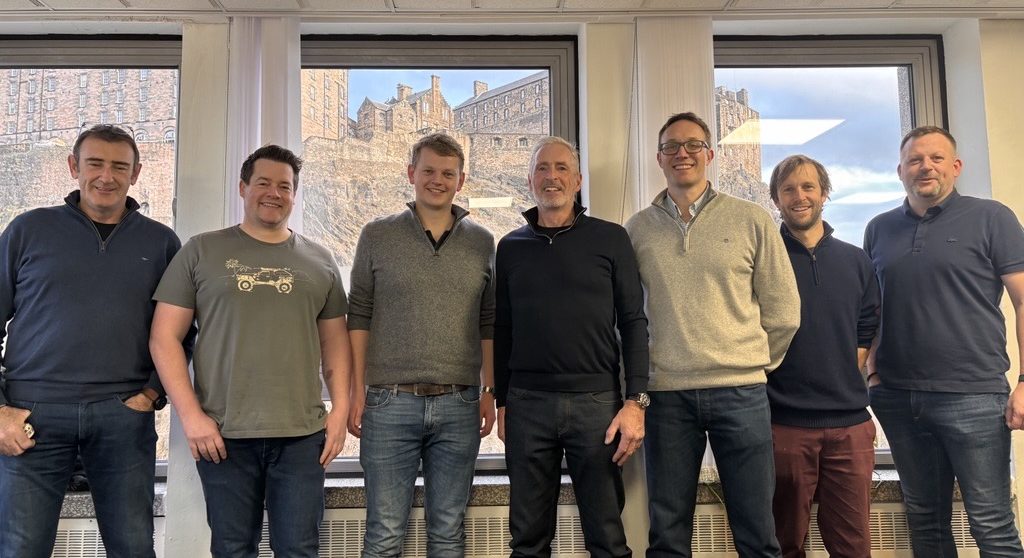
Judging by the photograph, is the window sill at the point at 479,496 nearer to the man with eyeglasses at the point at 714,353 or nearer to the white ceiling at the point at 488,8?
the man with eyeglasses at the point at 714,353

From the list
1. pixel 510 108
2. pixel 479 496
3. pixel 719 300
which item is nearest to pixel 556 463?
pixel 479 496

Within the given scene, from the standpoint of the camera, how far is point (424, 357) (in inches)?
79.2

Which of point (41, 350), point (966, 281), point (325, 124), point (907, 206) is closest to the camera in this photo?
point (41, 350)

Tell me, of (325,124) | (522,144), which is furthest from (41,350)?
(522,144)

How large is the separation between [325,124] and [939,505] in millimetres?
2926

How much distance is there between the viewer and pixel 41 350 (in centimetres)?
194

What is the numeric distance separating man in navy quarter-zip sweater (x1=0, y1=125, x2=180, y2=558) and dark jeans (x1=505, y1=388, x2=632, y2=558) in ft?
3.85

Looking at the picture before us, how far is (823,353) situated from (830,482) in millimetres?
445

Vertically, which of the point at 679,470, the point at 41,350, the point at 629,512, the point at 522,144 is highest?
the point at 522,144

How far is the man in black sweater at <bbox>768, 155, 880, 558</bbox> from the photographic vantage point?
6.96 feet

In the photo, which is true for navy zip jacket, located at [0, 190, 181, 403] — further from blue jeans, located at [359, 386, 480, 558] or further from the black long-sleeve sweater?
the black long-sleeve sweater

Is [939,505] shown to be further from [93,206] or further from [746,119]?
[93,206]

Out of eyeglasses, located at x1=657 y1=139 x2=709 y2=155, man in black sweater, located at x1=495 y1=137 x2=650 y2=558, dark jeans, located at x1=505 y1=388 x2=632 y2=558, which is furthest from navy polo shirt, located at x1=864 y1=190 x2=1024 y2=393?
dark jeans, located at x1=505 y1=388 x2=632 y2=558

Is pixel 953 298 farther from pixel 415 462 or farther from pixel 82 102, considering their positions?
pixel 82 102
